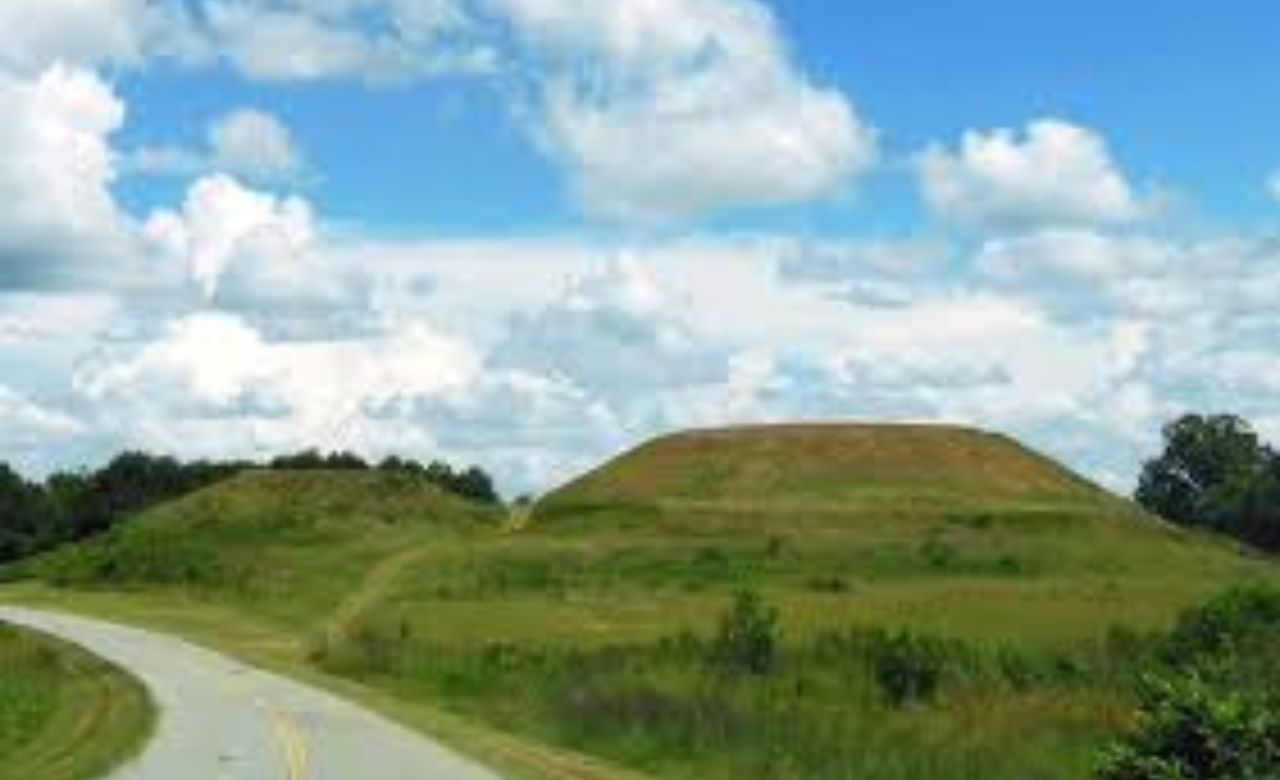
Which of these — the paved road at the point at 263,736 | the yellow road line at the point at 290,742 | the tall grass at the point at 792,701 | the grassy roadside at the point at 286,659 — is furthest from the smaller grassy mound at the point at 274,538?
the yellow road line at the point at 290,742

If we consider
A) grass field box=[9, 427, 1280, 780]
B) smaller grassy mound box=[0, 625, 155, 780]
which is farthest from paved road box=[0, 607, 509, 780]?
grass field box=[9, 427, 1280, 780]

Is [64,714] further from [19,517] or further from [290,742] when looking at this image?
[19,517]

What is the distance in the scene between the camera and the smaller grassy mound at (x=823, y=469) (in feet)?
441

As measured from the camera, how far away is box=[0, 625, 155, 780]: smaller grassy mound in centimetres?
3425

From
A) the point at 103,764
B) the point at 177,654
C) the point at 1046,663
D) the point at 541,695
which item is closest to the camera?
the point at 103,764

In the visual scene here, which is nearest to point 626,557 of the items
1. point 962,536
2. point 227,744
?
point 962,536

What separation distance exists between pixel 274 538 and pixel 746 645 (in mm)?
72101

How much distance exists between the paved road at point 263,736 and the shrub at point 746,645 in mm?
8489

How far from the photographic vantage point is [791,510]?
395 ft

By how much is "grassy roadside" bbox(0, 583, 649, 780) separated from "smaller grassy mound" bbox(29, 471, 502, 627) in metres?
2.82

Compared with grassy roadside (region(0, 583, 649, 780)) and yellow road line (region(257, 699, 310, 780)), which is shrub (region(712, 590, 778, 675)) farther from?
yellow road line (region(257, 699, 310, 780))

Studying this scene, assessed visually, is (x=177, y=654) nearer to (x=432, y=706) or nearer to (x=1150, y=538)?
(x=432, y=706)

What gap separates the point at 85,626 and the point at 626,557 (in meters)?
27.2

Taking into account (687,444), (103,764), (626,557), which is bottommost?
(103,764)
